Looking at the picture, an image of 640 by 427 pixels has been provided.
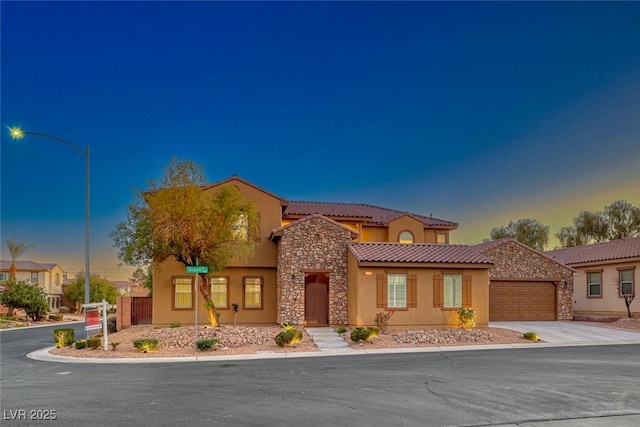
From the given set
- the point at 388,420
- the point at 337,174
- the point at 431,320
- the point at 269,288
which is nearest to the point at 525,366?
the point at 388,420

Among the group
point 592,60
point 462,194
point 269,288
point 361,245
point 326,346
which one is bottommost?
point 326,346

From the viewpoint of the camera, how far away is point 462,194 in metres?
33.0

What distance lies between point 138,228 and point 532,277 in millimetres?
21111

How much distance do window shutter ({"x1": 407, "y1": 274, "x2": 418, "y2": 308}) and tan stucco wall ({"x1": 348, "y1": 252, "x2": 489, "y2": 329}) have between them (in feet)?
0.51

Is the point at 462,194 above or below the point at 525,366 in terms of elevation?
above

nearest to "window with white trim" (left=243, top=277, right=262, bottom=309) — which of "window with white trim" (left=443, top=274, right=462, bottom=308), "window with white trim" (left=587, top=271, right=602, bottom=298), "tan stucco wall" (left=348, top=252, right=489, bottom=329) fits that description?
"tan stucco wall" (left=348, top=252, right=489, bottom=329)

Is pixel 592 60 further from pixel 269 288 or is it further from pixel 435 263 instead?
pixel 269 288

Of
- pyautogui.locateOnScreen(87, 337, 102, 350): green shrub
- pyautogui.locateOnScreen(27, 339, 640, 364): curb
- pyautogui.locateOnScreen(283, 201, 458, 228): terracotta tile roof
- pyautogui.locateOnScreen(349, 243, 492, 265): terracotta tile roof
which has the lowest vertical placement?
pyautogui.locateOnScreen(27, 339, 640, 364): curb

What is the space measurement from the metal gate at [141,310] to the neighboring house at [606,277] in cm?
2576

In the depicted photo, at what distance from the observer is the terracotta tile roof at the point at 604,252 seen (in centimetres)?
2839

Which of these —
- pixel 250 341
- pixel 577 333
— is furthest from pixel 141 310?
pixel 577 333

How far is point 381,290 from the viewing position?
2250 cm

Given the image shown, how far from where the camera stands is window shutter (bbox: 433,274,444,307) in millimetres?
23125

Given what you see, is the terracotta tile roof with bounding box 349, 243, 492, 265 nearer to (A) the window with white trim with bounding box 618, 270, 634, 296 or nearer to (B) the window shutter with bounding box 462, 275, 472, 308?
(B) the window shutter with bounding box 462, 275, 472, 308
